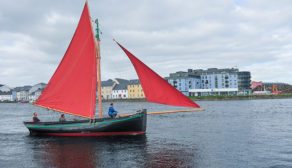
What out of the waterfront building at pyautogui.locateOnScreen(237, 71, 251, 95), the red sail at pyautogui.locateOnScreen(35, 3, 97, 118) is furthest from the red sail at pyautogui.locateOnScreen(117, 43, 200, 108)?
the waterfront building at pyautogui.locateOnScreen(237, 71, 251, 95)

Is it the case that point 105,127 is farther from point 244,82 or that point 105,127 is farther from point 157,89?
point 244,82

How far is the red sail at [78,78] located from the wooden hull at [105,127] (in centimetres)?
110

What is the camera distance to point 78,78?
110 ft

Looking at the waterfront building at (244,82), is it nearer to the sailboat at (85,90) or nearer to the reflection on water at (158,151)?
the reflection on water at (158,151)

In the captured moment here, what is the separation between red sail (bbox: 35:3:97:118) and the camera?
108 feet

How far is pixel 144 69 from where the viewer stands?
103ft

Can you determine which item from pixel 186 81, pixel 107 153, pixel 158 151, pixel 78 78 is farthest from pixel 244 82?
pixel 107 153

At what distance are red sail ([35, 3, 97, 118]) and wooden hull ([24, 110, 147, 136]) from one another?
3.61 ft

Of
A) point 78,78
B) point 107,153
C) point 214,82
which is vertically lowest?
point 107,153

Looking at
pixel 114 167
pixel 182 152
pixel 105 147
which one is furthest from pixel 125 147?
pixel 114 167

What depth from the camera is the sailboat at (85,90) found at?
104 ft

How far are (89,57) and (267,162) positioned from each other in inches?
742

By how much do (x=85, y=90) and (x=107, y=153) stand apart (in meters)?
9.62

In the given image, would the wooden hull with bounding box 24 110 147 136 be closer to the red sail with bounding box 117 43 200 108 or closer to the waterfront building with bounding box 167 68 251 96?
the red sail with bounding box 117 43 200 108
